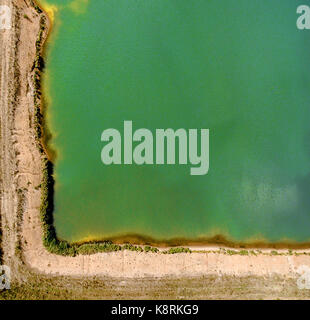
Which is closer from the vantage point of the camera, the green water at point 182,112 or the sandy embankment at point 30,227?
the sandy embankment at point 30,227

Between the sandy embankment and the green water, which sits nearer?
the sandy embankment

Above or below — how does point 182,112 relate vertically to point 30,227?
above

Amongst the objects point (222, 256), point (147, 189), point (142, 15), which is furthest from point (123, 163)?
point (142, 15)

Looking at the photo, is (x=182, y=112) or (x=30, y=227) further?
(x=182, y=112)
